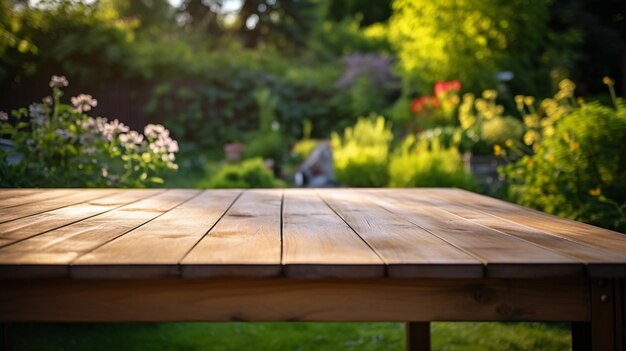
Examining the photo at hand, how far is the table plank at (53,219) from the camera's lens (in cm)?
121

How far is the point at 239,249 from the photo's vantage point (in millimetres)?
1042

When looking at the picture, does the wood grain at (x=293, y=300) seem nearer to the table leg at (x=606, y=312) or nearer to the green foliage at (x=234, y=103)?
the table leg at (x=606, y=312)

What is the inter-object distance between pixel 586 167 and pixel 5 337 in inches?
98.5

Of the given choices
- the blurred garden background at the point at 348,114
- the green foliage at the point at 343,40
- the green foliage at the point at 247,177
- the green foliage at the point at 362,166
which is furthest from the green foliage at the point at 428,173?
the green foliage at the point at 343,40

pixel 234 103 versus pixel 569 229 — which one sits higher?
pixel 234 103

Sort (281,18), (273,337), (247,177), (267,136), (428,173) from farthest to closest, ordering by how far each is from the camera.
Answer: (281,18) < (267,136) < (247,177) < (428,173) < (273,337)

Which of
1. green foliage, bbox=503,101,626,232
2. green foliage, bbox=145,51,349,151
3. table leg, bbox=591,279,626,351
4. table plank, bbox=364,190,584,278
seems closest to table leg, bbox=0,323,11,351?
table plank, bbox=364,190,584,278

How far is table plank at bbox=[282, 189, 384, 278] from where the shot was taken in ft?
3.01

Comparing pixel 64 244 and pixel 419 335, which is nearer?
pixel 64 244

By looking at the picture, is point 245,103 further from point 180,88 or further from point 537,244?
point 537,244

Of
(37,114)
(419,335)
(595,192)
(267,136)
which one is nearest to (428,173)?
(595,192)

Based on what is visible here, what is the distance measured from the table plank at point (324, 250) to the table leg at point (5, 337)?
0.79m

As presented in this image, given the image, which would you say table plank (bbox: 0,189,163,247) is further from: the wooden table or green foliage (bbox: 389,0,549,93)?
green foliage (bbox: 389,0,549,93)

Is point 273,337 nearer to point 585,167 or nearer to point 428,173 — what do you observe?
point 585,167
